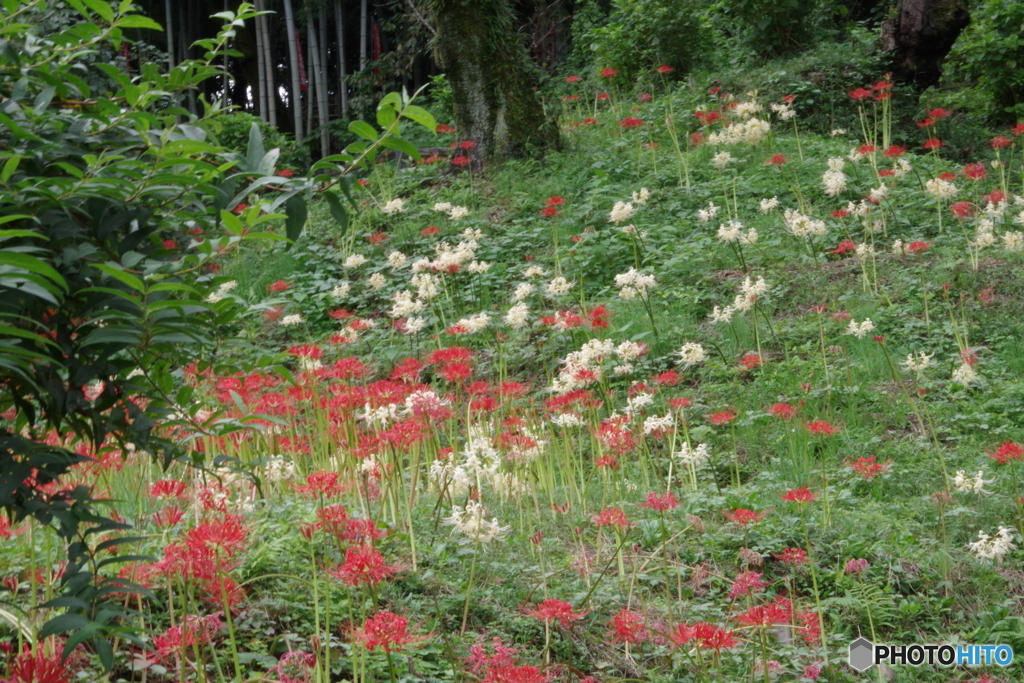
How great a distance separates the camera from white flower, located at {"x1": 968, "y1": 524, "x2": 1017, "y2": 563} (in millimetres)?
3035

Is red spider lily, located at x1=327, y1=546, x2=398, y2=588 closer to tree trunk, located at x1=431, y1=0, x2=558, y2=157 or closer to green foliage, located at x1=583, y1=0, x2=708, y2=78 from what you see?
tree trunk, located at x1=431, y1=0, x2=558, y2=157

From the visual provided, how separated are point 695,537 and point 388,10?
1549 cm

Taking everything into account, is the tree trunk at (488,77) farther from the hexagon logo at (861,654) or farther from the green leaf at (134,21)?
the green leaf at (134,21)

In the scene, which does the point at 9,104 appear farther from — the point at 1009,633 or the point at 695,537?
the point at 1009,633

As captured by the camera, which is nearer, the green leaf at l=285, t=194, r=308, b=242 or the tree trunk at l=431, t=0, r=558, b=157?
the green leaf at l=285, t=194, r=308, b=242

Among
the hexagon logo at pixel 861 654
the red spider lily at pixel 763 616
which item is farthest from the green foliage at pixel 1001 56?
the red spider lily at pixel 763 616

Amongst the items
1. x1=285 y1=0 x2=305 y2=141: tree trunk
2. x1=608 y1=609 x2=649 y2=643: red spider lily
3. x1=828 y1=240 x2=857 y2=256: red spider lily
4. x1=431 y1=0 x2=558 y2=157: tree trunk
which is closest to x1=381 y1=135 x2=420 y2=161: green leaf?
x1=608 y1=609 x2=649 y2=643: red spider lily

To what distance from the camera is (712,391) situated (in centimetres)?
515

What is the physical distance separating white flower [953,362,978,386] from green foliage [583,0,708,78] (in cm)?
773

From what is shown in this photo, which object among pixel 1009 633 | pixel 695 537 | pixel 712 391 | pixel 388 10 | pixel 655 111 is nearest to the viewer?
pixel 1009 633

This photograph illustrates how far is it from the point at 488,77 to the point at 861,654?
7.75 metres

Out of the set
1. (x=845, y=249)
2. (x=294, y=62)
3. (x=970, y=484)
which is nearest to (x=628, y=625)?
(x=970, y=484)

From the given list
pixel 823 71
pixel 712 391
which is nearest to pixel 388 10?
pixel 823 71

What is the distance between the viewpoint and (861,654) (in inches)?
102
